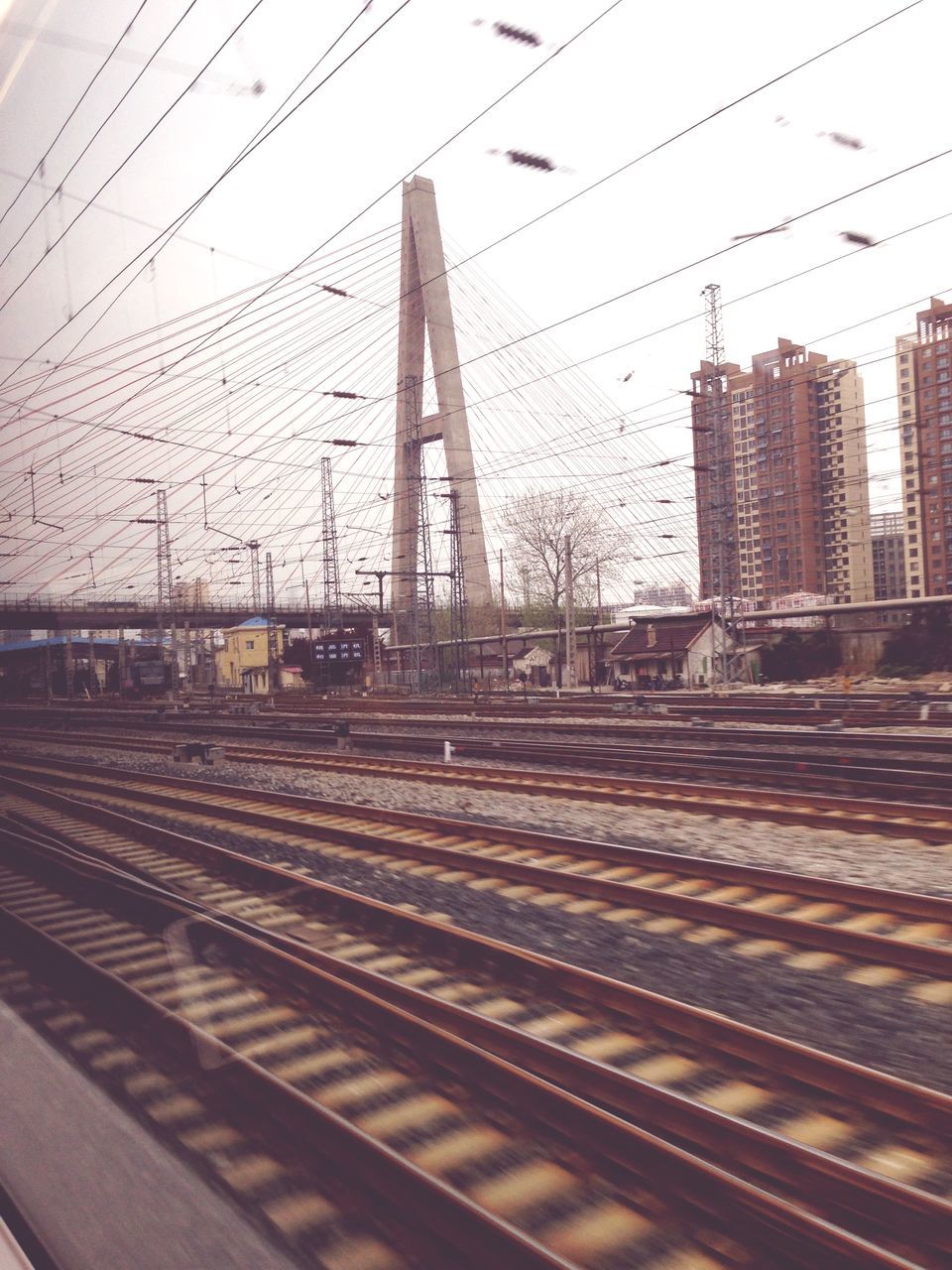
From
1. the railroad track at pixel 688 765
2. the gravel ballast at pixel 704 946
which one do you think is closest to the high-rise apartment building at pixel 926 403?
the railroad track at pixel 688 765

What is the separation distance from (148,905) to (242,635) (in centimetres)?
6788

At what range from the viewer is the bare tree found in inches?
1793

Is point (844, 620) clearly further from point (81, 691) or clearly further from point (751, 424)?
point (81, 691)

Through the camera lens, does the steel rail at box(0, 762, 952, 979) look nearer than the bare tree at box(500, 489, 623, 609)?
Yes

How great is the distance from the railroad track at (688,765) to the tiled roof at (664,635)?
20.9 metres

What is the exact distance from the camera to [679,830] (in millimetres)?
7965

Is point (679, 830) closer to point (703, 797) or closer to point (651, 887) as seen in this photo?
point (703, 797)

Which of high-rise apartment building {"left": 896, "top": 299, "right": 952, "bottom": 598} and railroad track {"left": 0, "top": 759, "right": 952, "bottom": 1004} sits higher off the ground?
high-rise apartment building {"left": 896, "top": 299, "right": 952, "bottom": 598}

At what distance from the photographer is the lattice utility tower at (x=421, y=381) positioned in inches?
1337

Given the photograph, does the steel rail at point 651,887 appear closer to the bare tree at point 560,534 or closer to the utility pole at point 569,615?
the utility pole at point 569,615

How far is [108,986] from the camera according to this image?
181 inches

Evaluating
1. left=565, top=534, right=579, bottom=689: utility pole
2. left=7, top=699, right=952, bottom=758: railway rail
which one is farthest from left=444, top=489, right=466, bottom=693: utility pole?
left=7, top=699, right=952, bottom=758: railway rail

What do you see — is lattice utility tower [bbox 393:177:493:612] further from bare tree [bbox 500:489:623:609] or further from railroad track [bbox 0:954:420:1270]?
railroad track [bbox 0:954:420:1270]

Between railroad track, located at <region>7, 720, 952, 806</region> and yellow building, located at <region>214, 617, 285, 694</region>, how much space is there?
4850 centimetres
